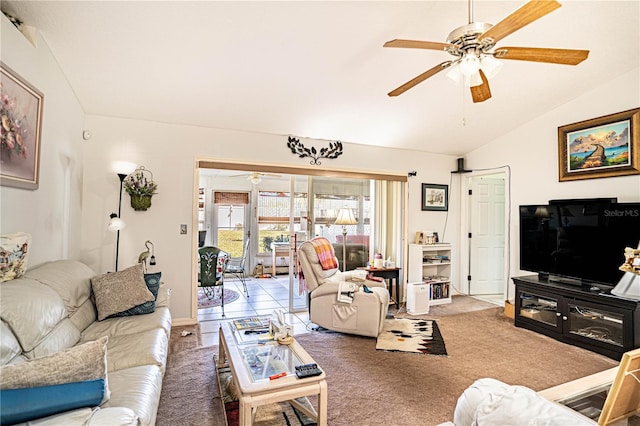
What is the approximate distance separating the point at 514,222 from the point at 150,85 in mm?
4889

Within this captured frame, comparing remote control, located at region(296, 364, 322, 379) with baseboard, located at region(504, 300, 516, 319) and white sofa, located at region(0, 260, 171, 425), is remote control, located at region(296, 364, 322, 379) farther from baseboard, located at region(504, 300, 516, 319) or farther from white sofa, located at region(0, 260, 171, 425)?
baseboard, located at region(504, 300, 516, 319)

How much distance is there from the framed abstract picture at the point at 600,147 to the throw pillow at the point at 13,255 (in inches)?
209

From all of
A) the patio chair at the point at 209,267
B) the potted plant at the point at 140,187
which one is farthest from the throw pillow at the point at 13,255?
the patio chair at the point at 209,267

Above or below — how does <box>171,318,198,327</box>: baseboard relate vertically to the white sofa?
below

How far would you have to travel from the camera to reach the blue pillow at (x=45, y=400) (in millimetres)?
1109

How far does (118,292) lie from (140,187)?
1438 mm

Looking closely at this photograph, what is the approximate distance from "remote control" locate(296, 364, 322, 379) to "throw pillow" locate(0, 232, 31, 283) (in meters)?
1.70

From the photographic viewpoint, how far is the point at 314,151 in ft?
15.1

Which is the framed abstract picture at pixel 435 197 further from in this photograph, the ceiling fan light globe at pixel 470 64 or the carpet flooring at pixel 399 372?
the ceiling fan light globe at pixel 470 64

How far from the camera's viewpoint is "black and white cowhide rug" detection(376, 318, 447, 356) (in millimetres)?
3252

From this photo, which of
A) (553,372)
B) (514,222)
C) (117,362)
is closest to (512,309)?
(514,222)

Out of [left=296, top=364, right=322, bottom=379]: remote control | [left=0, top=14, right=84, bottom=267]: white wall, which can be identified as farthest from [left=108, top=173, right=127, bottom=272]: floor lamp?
[left=296, top=364, right=322, bottom=379]: remote control

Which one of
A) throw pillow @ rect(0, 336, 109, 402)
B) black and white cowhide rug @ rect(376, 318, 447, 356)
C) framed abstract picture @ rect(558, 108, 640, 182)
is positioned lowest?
black and white cowhide rug @ rect(376, 318, 447, 356)

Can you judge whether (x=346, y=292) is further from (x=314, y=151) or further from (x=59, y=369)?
(x=59, y=369)
